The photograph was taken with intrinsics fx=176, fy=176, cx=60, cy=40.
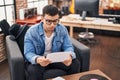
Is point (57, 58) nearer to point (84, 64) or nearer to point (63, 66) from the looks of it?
point (63, 66)

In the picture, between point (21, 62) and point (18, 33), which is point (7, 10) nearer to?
point (18, 33)

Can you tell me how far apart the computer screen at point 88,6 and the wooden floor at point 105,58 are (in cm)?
83

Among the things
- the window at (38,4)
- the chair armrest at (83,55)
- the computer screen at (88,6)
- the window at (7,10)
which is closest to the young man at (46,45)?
the chair armrest at (83,55)

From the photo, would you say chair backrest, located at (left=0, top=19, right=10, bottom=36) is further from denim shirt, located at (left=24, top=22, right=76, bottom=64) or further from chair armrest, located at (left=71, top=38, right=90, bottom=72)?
chair armrest, located at (left=71, top=38, right=90, bottom=72)

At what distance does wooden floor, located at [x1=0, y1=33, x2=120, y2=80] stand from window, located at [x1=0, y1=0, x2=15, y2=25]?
92 centimetres

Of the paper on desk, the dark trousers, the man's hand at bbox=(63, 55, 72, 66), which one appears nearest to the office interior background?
the dark trousers

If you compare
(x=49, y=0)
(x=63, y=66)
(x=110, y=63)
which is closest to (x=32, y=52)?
(x=63, y=66)

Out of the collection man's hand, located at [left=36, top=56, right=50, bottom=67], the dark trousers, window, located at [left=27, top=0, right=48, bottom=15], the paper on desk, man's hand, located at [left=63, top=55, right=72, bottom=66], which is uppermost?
window, located at [left=27, top=0, right=48, bottom=15]

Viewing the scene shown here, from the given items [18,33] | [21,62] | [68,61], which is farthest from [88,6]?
[21,62]

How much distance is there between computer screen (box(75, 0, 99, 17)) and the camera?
3.77 metres

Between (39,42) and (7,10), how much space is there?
70.4 inches

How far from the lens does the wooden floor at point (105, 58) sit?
2926 millimetres

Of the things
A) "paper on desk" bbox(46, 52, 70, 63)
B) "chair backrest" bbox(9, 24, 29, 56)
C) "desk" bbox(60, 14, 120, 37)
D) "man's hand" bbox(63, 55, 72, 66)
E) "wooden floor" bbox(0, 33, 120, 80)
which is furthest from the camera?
"desk" bbox(60, 14, 120, 37)

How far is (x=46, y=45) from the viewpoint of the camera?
212 centimetres
